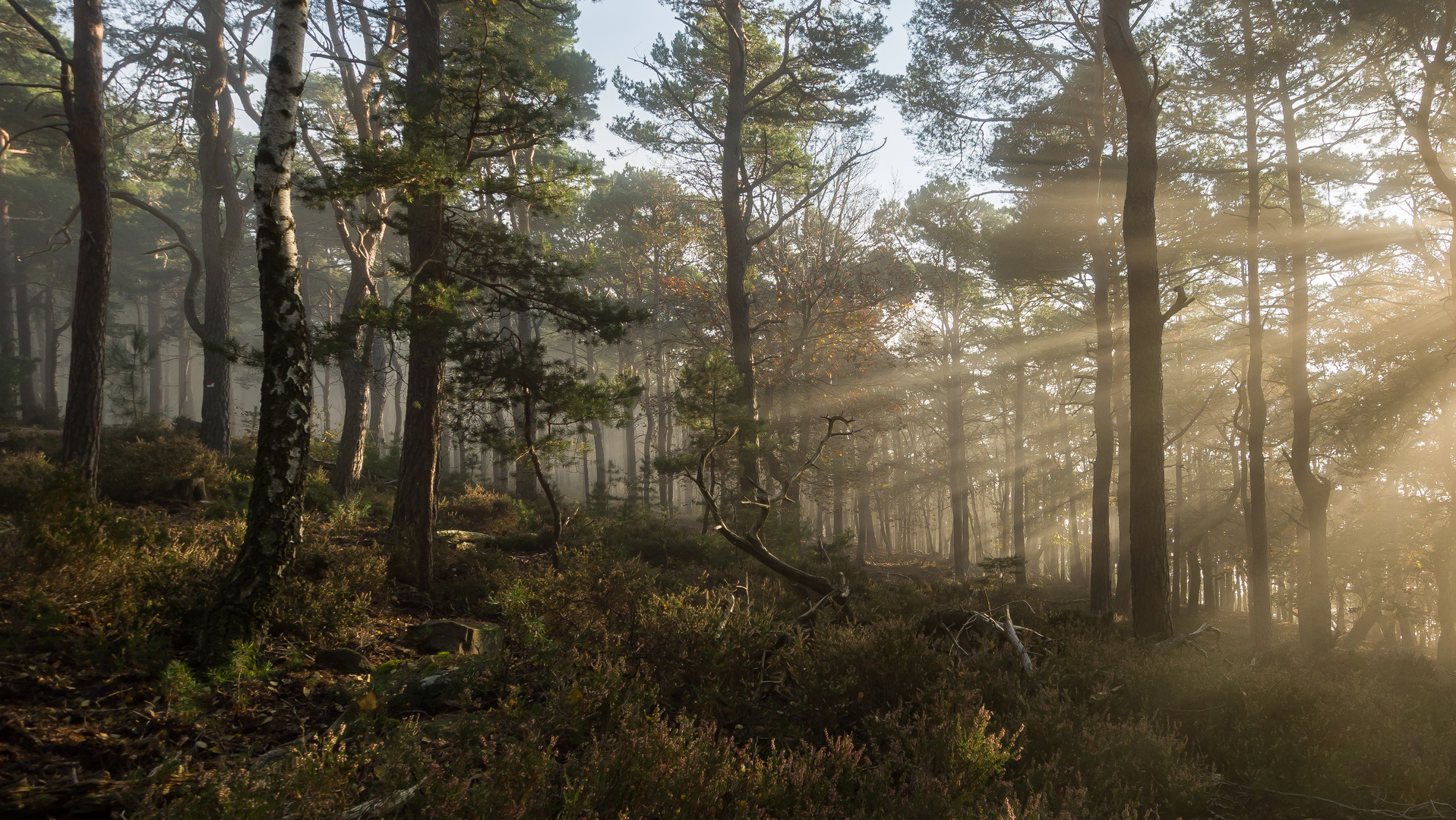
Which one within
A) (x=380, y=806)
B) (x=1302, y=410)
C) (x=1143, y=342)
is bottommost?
(x=380, y=806)

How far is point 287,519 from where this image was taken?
4.82m

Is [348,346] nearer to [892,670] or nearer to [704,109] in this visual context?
[892,670]

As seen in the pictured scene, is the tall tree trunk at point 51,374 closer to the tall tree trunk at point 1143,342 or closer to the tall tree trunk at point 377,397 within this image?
the tall tree trunk at point 377,397

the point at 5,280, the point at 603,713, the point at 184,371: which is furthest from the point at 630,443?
the point at 184,371

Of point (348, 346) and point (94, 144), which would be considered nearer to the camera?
point (348, 346)

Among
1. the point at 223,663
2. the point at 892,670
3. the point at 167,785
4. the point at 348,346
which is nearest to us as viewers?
the point at 167,785

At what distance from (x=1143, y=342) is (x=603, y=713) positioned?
24.6 feet

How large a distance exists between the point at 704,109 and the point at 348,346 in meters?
12.5

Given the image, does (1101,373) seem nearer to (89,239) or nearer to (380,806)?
(380,806)

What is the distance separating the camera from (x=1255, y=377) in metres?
13.4

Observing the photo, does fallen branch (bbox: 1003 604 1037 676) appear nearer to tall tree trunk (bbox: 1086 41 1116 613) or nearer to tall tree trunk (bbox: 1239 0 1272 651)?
tall tree trunk (bbox: 1086 41 1116 613)

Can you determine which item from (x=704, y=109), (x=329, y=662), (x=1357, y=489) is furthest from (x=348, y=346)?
(x=1357, y=489)

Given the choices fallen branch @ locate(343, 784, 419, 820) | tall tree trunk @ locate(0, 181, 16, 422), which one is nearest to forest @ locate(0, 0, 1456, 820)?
fallen branch @ locate(343, 784, 419, 820)

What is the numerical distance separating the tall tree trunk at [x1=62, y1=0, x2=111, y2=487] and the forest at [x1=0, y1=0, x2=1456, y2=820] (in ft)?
0.18
